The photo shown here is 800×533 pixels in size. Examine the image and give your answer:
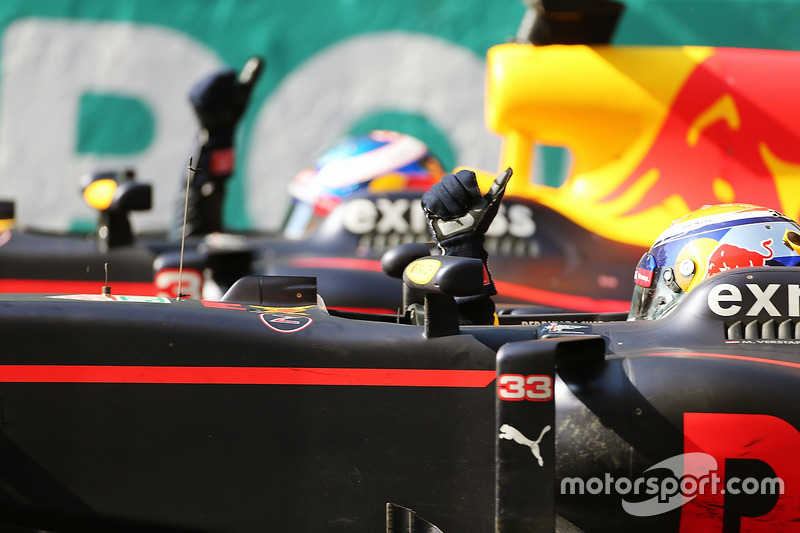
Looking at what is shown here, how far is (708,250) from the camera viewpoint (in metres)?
2.57

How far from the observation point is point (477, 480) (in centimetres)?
223

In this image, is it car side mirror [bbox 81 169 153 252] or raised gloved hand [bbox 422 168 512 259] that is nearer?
raised gloved hand [bbox 422 168 512 259]

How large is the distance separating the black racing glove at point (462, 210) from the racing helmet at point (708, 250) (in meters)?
0.44

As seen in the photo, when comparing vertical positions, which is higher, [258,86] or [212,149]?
[258,86]

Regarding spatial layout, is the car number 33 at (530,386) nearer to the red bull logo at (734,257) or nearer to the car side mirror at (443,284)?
the car side mirror at (443,284)

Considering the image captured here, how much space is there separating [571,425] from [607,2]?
3.97 meters

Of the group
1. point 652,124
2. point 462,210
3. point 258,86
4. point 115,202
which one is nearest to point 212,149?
point 115,202

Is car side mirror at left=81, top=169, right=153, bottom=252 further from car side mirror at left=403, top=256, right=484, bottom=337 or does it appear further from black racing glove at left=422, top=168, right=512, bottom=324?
car side mirror at left=403, top=256, right=484, bottom=337

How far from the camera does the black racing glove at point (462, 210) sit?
2.65 meters

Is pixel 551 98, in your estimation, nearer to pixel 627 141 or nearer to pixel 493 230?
pixel 627 141

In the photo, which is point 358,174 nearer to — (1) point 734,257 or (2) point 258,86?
(2) point 258,86

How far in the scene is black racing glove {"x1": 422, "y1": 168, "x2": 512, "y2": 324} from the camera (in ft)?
8.69

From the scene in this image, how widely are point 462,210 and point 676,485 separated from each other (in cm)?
91

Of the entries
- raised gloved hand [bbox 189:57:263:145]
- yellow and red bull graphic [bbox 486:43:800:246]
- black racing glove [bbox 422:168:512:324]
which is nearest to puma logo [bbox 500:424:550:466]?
black racing glove [bbox 422:168:512:324]
